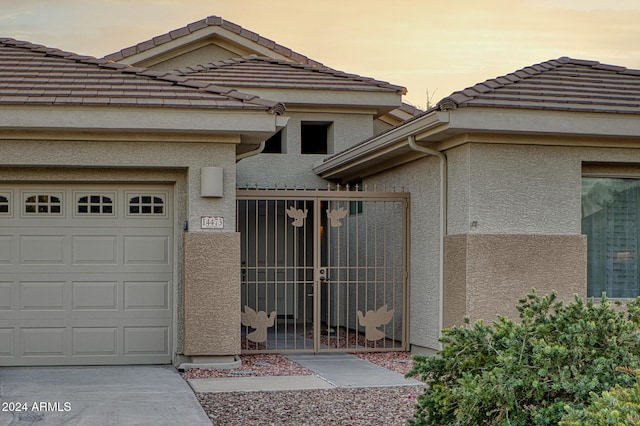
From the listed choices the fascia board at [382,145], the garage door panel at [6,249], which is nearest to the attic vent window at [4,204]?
the garage door panel at [6,249]

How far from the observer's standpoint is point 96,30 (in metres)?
20.1

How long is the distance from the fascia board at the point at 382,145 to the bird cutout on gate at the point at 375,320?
2.33 m

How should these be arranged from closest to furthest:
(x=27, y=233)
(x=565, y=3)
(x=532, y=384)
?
1. (x=532, y=384)
2. (x=27, y=233)
3. (x=565, y=3)

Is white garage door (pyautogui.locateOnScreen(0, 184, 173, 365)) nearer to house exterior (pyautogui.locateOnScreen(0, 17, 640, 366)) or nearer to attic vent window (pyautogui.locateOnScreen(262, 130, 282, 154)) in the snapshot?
house exterior (pyautogui.locateOnScreen(0, 17, 640, 366))

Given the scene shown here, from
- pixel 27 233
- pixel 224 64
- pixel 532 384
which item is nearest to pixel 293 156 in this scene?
pixel 224 64

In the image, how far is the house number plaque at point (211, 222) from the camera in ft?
39.3

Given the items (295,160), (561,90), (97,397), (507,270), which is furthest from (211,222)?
(295,160)

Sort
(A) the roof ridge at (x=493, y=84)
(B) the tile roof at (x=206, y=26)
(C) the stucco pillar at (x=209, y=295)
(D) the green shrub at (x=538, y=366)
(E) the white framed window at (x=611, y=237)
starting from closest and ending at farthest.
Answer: (D) the green shrub at (x=538, y=366)
(A) the roof ridge at (x=493, y=84)
(C) the stucco pillar at (x=209, y=295)
(E) the white framed window at (x=611, y=237)
(B) the tile roof at (x=206, y=26)

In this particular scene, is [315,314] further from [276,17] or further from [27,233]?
[276,17]

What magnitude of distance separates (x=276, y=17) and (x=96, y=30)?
4.77 meters

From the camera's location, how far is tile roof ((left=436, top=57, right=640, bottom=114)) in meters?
11.6

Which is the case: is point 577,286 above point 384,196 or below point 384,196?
below

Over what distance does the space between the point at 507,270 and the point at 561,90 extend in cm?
257

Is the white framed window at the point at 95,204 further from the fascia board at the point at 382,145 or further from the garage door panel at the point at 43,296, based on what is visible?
the fascia board at the point at 382,145
